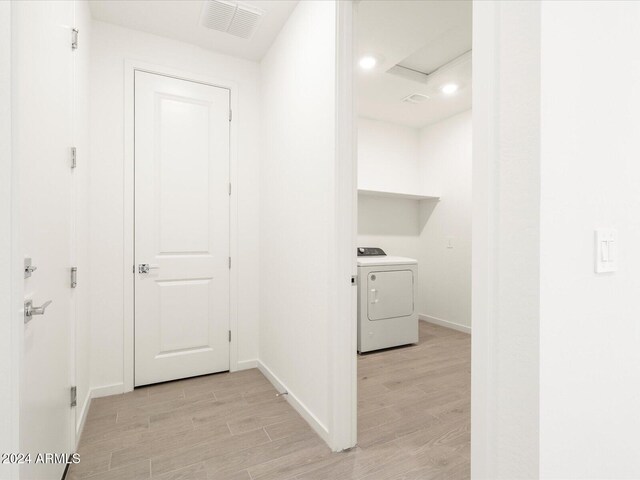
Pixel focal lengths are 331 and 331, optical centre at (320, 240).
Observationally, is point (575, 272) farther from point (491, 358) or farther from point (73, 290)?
point (73, 290)

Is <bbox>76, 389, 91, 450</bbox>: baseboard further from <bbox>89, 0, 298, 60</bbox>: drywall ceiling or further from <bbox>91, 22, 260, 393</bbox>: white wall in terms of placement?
<bbox>89, 0, 298, 60</bbox>: drywall ceiling

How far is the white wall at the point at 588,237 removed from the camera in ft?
2.61

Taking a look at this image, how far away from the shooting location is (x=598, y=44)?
901mm

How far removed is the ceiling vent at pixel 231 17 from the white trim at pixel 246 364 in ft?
8.45

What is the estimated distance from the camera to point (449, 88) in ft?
11.0

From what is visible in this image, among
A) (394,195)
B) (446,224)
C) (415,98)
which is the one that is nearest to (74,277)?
(394,195)

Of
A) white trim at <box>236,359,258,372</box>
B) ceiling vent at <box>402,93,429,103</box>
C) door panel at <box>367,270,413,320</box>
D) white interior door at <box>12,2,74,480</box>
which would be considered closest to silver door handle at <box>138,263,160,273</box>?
white interior door at <box>12,2,74,480</box>

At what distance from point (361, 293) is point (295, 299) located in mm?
1178

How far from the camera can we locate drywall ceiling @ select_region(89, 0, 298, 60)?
2.16 m

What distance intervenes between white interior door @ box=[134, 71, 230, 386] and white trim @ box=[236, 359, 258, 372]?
11 cm

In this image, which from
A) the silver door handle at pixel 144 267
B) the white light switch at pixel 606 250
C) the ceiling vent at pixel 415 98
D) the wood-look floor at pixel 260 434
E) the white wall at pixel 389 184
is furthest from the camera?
the white wall at pixel 389 184

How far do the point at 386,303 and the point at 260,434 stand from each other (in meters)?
1.84

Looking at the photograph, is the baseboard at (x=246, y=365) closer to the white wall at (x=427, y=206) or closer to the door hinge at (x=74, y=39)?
the white wall at (x=427, y=206)

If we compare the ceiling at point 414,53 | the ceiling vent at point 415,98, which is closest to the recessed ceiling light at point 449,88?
the ceiling at point 414,53
